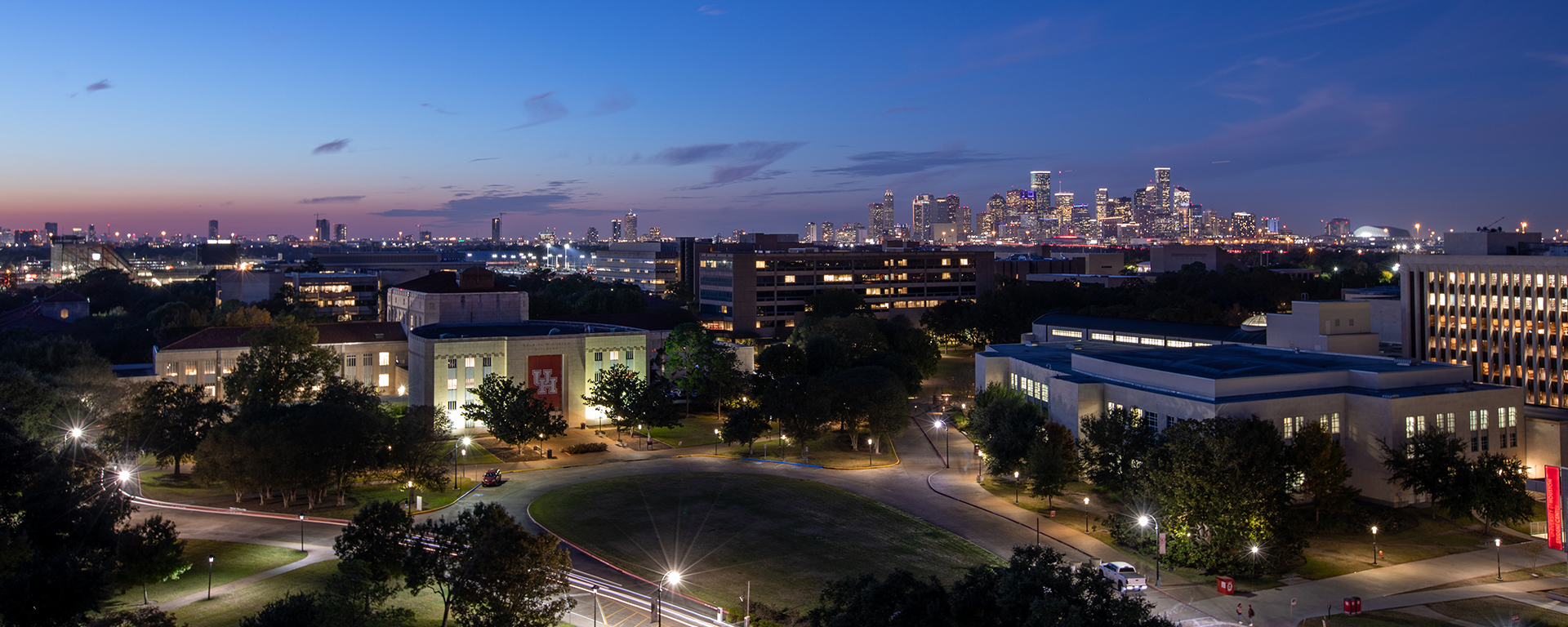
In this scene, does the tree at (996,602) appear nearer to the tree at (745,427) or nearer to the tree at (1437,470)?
the tree at (1437,470)

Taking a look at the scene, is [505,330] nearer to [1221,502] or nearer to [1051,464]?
[1051,464]

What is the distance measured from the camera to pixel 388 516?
131 feet

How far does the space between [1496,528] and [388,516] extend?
58557 millimetres

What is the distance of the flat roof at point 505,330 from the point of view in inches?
3381

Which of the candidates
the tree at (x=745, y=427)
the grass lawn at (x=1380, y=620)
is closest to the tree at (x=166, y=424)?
the tree at (x=745, y=427)

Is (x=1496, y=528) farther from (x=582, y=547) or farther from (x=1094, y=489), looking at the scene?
(x=582, y=547)

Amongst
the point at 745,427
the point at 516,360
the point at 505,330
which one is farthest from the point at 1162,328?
the point at 505,330

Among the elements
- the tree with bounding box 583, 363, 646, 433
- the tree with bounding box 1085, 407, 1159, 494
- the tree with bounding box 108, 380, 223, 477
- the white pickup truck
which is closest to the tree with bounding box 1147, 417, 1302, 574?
the white pickup truck

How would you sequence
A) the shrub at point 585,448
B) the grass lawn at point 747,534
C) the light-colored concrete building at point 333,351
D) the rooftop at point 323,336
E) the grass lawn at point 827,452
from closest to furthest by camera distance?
the grass lawn at point 747,534 → the grass lawn at point 827,452 → the shrub at point 585,448 → the light-colored concrete building at point 333,351 → the rooftop at point 323,336

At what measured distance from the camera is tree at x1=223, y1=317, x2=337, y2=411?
74188 mm

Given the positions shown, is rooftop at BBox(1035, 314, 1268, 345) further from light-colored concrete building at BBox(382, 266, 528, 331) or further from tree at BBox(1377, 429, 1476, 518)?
light-colored concrete building at BBox(382, 266, 528, 331)

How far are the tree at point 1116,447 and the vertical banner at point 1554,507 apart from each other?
60.8ft

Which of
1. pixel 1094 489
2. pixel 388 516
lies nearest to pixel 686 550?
pixel 388 516

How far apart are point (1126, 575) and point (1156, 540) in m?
5.61
